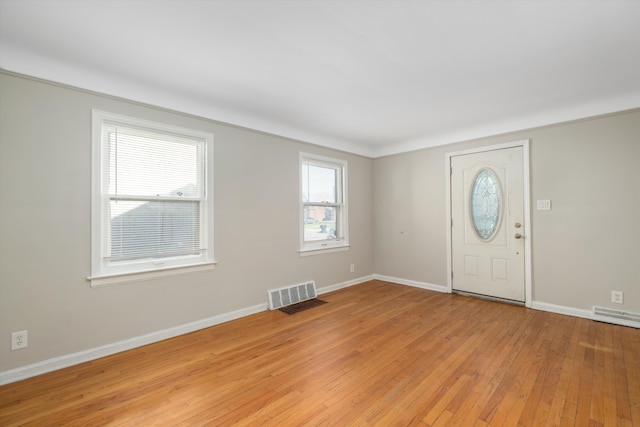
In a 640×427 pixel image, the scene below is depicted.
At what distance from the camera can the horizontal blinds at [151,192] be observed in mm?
2730

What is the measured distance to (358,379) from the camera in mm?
2205

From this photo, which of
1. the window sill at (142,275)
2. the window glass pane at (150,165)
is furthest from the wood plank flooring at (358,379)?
the window glass pane at (150,165)

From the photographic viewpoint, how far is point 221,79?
8.95 ft

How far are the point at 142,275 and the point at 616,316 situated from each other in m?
5.13

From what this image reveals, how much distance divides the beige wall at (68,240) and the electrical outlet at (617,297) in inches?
170

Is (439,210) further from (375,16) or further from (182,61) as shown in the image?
(182,61)

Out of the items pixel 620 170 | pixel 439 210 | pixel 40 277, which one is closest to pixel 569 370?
pixel 620 170

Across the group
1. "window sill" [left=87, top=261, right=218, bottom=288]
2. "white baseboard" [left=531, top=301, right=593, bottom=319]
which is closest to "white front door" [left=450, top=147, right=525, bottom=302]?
"white baseboard" [left=531, top=301, right=593, bottom=319]

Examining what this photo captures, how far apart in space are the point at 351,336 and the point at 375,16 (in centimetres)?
281

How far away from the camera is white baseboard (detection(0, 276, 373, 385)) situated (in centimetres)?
224

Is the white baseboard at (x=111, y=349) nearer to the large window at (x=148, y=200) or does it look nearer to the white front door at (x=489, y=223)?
the large window at (x=148, y=200)

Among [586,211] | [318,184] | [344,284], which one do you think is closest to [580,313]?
[586,211]

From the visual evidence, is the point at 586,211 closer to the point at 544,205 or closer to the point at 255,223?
the point at 544,205

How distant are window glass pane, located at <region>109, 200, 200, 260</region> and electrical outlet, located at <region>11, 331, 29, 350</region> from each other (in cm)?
80
